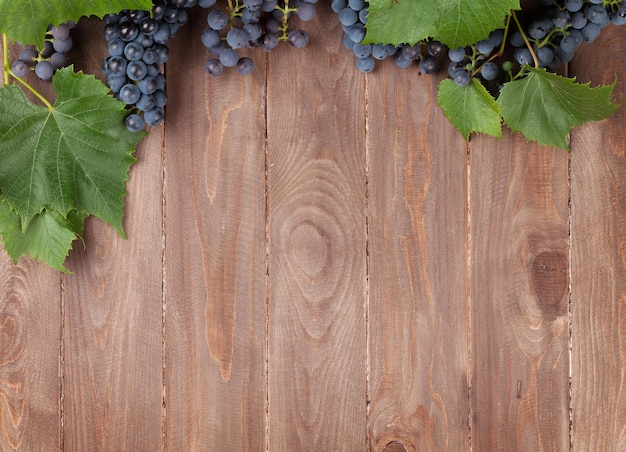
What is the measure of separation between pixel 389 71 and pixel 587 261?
0.43m

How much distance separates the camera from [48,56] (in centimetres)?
99

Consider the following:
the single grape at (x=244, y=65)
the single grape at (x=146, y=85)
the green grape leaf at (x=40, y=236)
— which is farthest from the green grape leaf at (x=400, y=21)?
the green grape leaf at (x=40, y=236)

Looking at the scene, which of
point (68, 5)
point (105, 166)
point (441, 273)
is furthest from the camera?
point (441, 273)

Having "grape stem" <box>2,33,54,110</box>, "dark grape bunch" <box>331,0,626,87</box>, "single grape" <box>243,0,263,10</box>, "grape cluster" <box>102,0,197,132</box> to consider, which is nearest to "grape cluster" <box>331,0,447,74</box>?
"dark grape bunch" <box>331,0,626,87</box>

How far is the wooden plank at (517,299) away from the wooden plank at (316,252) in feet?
0.61

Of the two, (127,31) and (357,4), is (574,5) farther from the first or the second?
(127,31)

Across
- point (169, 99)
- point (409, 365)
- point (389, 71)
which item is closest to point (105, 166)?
point (169, 99)

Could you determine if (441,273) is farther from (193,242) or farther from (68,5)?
(68,5)

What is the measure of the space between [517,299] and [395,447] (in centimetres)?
31

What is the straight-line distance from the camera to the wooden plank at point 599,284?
1.04 metres

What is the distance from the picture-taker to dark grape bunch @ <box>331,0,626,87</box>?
0.92 meters

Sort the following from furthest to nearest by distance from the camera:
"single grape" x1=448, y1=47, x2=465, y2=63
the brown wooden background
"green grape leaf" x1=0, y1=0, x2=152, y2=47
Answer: the brown wooden background
"single grape" x1=448, y1=47, x2=465, y2=63
"green grape leaf" x1=0, y1=0, x2=152, y2=47

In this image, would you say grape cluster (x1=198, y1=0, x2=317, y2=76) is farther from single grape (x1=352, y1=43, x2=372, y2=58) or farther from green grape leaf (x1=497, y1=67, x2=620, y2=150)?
green grape leaf (x1=497, y1=67, x2=620, y2=150)

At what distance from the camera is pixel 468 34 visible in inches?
34.2
